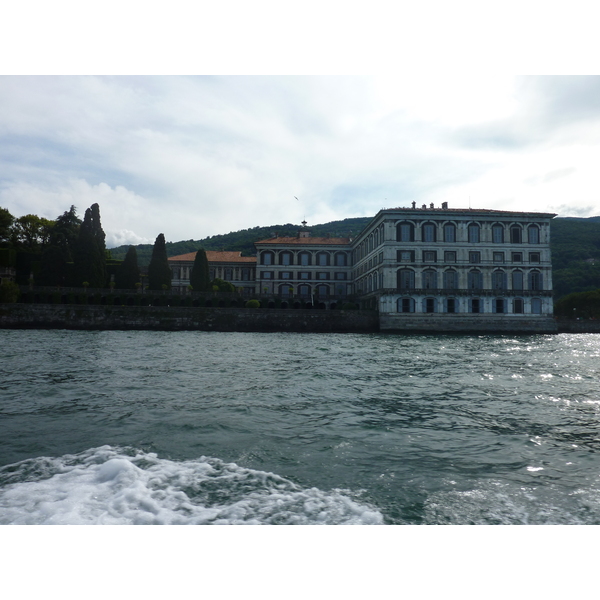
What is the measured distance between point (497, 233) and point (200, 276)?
37.9m

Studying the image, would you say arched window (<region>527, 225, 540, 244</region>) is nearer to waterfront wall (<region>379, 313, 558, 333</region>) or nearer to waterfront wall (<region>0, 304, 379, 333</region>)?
waterfront wall (<region>379, 313, 558, 333</region>)

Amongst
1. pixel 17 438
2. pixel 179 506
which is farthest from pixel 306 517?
pixel 17 438

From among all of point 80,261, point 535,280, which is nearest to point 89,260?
point 80,261

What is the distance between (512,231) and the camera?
53.1m

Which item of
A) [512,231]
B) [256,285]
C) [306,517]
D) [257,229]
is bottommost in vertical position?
[306,517]

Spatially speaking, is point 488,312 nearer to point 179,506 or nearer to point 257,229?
point 179,506

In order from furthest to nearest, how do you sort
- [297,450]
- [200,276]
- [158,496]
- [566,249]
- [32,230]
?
[566,249]
[32,230]
[200,276]
[297,450]
[158,496]

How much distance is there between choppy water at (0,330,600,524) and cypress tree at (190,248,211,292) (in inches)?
1824

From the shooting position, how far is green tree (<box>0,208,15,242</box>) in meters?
59.6

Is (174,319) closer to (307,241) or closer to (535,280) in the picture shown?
(307,241)

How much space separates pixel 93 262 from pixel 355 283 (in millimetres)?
36066

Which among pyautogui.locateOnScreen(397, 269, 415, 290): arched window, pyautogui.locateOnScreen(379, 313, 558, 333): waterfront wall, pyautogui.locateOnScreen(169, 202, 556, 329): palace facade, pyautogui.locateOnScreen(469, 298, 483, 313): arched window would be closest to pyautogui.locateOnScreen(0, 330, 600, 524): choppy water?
pyautogui.locateOnScreen(379, 313, 558, 333): waterfront wall

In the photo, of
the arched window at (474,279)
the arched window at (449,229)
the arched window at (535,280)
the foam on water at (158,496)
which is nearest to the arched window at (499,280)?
the arched window at (474,279)

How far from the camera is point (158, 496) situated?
4.70 m
